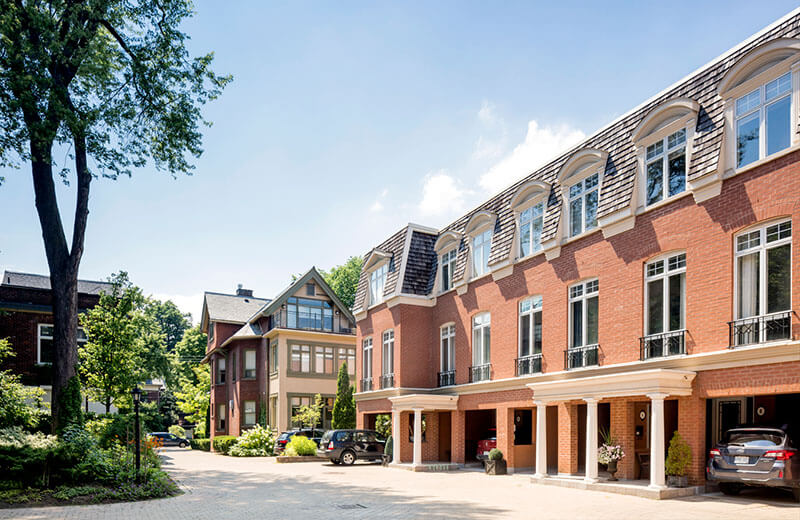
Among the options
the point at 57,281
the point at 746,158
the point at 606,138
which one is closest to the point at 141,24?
the point at 57,281

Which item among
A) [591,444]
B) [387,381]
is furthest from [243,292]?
[591,444]

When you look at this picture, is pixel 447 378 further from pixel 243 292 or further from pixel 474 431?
pixel 243 292

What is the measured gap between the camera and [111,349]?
87.8 ft

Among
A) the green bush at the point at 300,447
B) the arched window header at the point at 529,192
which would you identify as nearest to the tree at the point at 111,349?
the green bush at the point at 300,447

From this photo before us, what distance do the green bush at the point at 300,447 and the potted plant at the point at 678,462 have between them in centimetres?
1685

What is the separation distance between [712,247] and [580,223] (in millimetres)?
4776

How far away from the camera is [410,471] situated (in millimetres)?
22031

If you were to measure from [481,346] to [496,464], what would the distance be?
442 cm

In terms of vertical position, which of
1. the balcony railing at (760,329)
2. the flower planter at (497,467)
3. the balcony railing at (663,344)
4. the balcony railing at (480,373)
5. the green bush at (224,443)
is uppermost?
the balcony railing at (760,329)

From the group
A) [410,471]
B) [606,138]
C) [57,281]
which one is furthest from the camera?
[410,471]

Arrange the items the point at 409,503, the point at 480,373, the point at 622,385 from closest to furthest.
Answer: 1. the point at 409,503
2. the point at 622,385
3. the point at 480,373

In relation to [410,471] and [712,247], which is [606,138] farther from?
[410,471]

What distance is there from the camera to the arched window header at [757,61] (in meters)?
12.3

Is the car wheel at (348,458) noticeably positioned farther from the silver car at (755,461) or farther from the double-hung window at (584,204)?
the silver car at (755,461)
